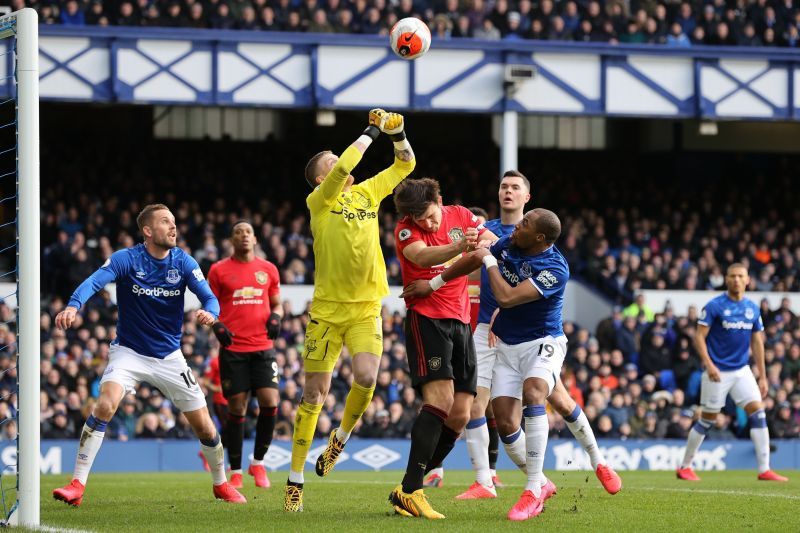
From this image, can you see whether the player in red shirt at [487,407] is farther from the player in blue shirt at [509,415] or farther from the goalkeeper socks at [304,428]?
the goalkeeper socks at [304,428]

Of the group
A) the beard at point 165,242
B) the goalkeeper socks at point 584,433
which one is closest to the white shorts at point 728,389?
the goalkeeper socks at point 584,433

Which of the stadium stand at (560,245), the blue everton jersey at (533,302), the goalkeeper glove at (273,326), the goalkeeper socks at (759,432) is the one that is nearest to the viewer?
the blue everton jersey at (533,302)

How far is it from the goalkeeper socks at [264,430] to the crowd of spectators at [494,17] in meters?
12.8

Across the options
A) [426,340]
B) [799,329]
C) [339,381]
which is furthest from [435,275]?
[799,329]

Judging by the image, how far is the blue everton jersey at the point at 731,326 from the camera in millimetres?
14758

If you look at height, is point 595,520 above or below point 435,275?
below

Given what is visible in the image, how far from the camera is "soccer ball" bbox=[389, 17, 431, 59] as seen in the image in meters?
10.8

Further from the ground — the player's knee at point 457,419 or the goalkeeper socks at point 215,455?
the player's knee at point 457,419

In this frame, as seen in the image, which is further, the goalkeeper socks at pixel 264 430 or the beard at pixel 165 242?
the goalkeeper socks at pixel 264 430

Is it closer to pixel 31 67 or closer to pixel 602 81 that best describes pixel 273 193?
pixel 602 81

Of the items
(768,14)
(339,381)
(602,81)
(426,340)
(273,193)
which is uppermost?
(768,14)

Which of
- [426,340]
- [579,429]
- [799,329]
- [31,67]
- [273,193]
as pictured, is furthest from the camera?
[273,193]

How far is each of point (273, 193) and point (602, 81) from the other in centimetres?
731

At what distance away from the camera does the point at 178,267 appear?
1009 centimetres
